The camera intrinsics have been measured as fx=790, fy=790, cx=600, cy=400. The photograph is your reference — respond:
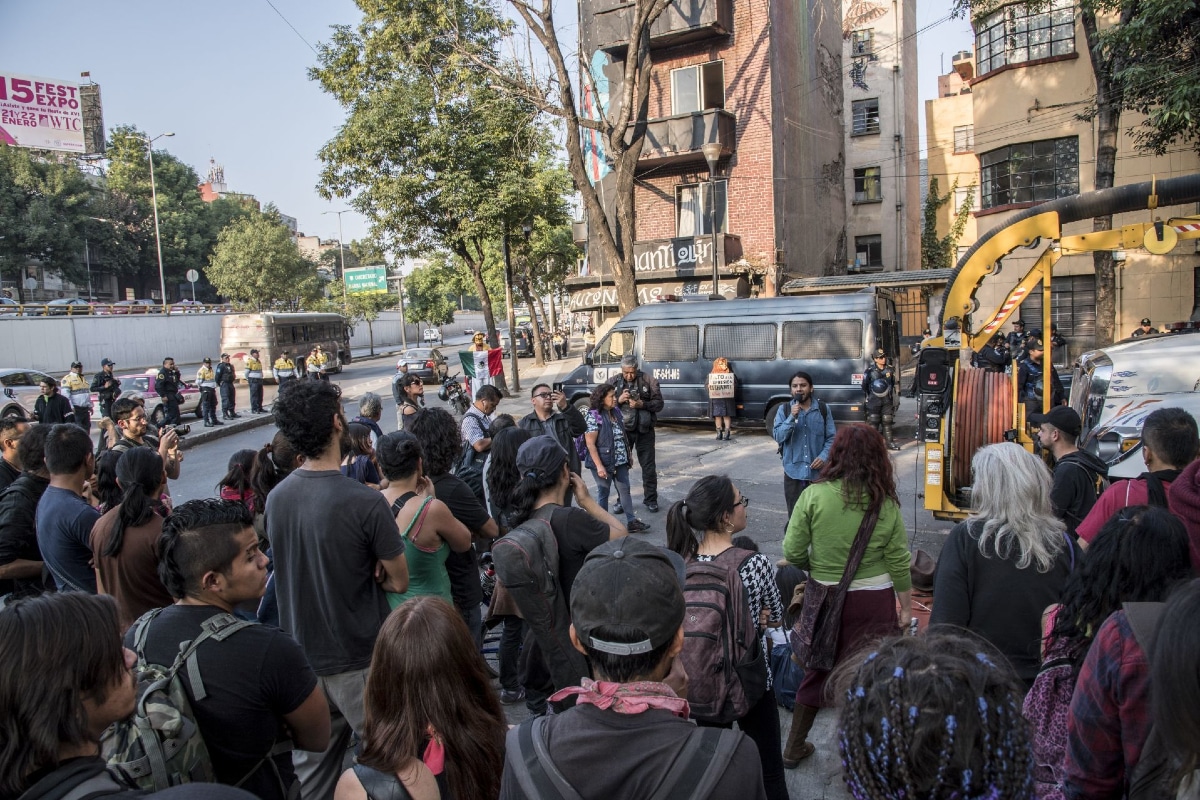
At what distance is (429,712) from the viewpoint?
2.08 meters

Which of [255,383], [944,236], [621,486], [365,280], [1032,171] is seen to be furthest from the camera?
[365,280]

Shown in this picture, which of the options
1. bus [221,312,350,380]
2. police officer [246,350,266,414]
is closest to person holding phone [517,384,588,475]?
police officer [246,350,266,414]

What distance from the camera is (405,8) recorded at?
754 inches

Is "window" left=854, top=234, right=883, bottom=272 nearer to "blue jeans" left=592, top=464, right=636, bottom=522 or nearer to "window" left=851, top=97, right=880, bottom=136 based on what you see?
"window" left=851, top=97, right=880, bottom=136

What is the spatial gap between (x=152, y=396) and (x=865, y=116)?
1111 inches

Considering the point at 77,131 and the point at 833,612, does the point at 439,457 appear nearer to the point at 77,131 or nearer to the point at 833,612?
the point at 833,612

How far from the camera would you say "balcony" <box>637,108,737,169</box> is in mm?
21094

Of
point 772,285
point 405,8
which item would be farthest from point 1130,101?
point 405,8

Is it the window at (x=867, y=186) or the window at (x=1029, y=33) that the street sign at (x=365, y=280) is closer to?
the window at (x=867, y=186)

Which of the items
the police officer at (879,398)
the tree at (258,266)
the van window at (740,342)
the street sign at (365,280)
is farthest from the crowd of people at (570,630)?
the tree at (258,266)

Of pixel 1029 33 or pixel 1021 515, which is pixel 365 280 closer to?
pixel 1029 33

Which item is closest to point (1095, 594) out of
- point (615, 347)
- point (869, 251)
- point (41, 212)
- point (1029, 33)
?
point (615, 347)

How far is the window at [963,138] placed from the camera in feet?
103

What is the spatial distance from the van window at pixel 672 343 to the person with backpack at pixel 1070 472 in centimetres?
1026
